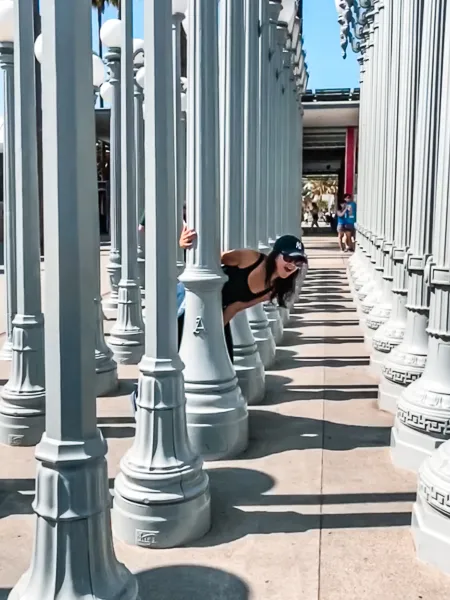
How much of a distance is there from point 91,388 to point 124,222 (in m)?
5.10

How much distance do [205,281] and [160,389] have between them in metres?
1.27

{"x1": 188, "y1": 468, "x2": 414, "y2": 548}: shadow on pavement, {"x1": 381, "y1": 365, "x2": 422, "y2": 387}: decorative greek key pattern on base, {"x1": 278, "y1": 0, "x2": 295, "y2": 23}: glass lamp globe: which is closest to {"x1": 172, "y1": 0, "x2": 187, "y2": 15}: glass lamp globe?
{"x1": 278, "y1": 0, "x2": 295, "y2": 23}: glass lamp globe

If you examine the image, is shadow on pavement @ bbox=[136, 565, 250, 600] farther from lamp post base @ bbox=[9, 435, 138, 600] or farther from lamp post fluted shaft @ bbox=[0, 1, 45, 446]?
lamp post fluted shaft @ bbox=[0, 1, 45, 446]

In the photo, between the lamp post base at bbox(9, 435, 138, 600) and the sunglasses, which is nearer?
the lamp post base at bbox(9, 435, 138, 600)

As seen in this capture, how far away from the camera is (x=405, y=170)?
6.95 metres

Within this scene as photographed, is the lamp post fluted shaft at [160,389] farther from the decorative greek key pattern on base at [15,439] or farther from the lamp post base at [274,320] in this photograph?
the lamp post base at [274,320]

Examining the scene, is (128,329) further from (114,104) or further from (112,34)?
(112,34)

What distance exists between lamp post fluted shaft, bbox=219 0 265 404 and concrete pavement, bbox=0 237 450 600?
43 centimetres

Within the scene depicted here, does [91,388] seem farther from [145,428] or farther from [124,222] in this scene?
[124,222]

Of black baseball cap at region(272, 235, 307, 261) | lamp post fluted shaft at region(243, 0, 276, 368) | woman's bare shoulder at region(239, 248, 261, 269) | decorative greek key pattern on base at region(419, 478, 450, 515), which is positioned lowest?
decorative greek key pattern on base at region(419, 478, 450, 515)

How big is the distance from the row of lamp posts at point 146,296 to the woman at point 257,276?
0.34 meters

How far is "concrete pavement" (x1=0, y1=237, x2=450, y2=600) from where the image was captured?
3.42m

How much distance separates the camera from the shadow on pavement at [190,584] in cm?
330

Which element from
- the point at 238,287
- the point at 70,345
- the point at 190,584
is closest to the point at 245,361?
the point at 238,287
